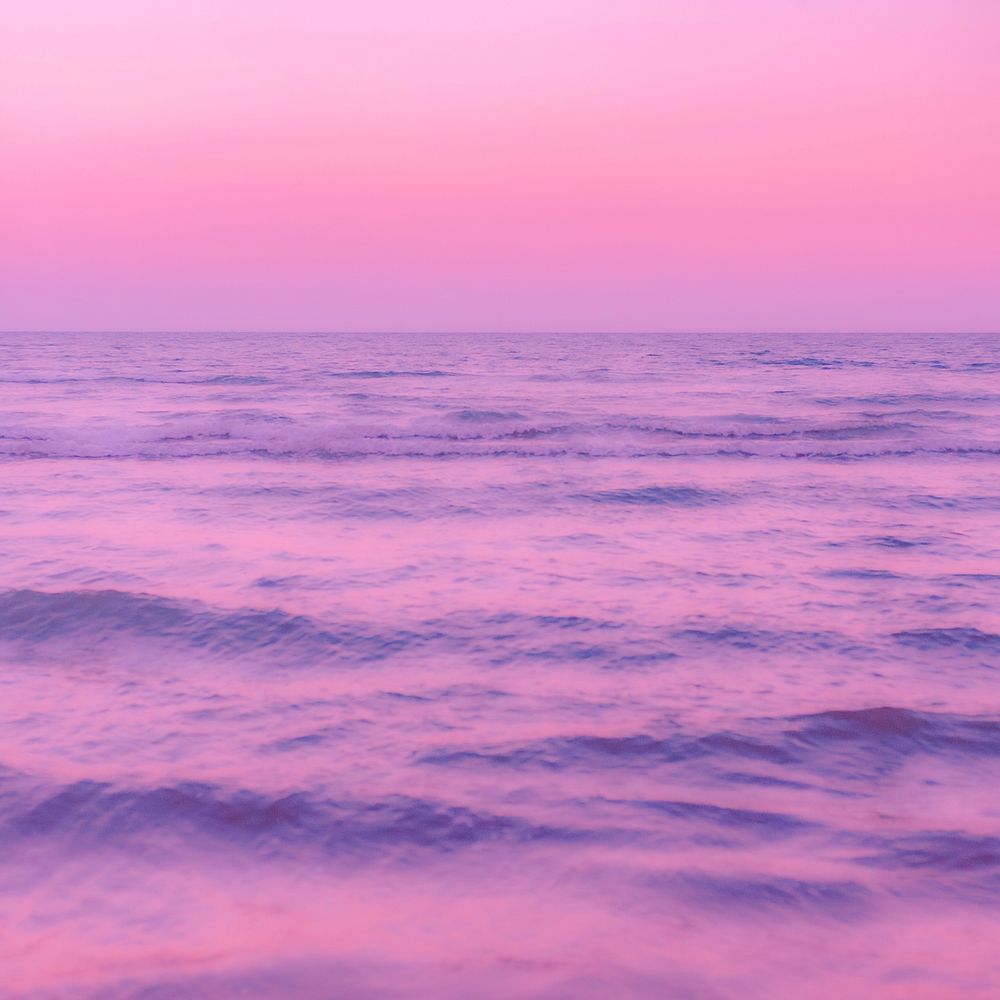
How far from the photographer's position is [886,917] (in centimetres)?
286

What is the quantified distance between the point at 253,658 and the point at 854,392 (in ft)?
81.1

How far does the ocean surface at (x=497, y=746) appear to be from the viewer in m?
2.70

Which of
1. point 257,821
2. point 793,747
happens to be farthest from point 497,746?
point 793,747

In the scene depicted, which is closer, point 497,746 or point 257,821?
point 257,821

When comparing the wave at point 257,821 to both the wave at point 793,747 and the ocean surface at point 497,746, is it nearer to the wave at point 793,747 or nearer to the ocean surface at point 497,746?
the ocean surface at point 497,746

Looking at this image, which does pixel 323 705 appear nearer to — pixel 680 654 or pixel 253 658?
pixel 253 658

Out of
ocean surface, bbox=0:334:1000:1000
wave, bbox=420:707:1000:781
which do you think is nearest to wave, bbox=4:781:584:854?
ocean surface, bbox=0:334:1000:1000

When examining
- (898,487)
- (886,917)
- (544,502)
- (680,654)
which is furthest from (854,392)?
(886,917)

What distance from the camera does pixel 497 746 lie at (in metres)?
3.99

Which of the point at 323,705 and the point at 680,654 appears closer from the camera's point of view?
the point at 323,705

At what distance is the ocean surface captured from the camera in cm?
270

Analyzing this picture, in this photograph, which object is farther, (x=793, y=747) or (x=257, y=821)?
(x=793, y=747)

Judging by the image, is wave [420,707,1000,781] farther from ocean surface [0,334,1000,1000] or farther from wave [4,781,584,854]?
wave [4,781,584,854]

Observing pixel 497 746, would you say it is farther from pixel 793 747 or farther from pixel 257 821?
pixel 793 747
